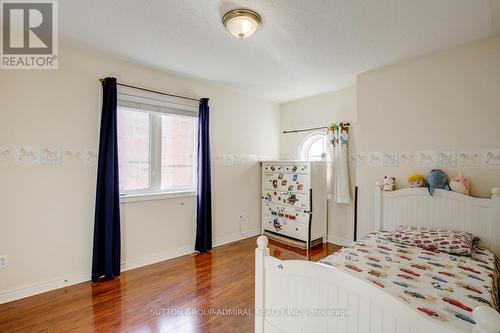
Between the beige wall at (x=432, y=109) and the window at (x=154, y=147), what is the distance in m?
2.26

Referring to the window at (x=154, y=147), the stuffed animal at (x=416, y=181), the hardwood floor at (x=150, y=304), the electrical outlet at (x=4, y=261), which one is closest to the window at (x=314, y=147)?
the stuffed animal at (x=416, y=181)

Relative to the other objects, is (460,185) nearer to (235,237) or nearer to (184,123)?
(235,237)

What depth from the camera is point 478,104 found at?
222 cm

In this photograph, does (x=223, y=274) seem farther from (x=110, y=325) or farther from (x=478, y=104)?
(x=478, y=104)

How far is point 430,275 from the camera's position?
1.56 metres

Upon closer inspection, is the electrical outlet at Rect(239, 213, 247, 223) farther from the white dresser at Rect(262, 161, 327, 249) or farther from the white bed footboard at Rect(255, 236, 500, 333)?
the white bed footboard at Rect(255, 236, 500, 333)

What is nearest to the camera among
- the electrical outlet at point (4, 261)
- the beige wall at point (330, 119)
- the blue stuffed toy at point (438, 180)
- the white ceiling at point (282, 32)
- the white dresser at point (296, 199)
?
the white ceiling at point (282, 32)

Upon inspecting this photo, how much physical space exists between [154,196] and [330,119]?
9.20 ft

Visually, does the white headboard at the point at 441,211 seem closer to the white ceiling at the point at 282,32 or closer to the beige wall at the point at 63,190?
the white ceiling at the point at 282,32

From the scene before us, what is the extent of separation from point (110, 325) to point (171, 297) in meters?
0.51

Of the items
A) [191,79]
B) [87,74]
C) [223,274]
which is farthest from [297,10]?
[223,274]

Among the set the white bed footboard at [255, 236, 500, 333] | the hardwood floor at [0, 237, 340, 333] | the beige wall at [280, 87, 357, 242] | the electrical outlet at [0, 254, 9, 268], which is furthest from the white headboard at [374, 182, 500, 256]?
the electrical outlet at [0, 254, 9, 268]

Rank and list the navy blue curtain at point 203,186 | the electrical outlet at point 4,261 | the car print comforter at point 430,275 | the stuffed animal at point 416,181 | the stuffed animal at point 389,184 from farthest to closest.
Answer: the navy blue curtain at point 203,186, the stuffed animal at point 389,184, the stuffed animal at point 416,181, the electrical outlet at point 4,261, the car print comforter at point 430,275
